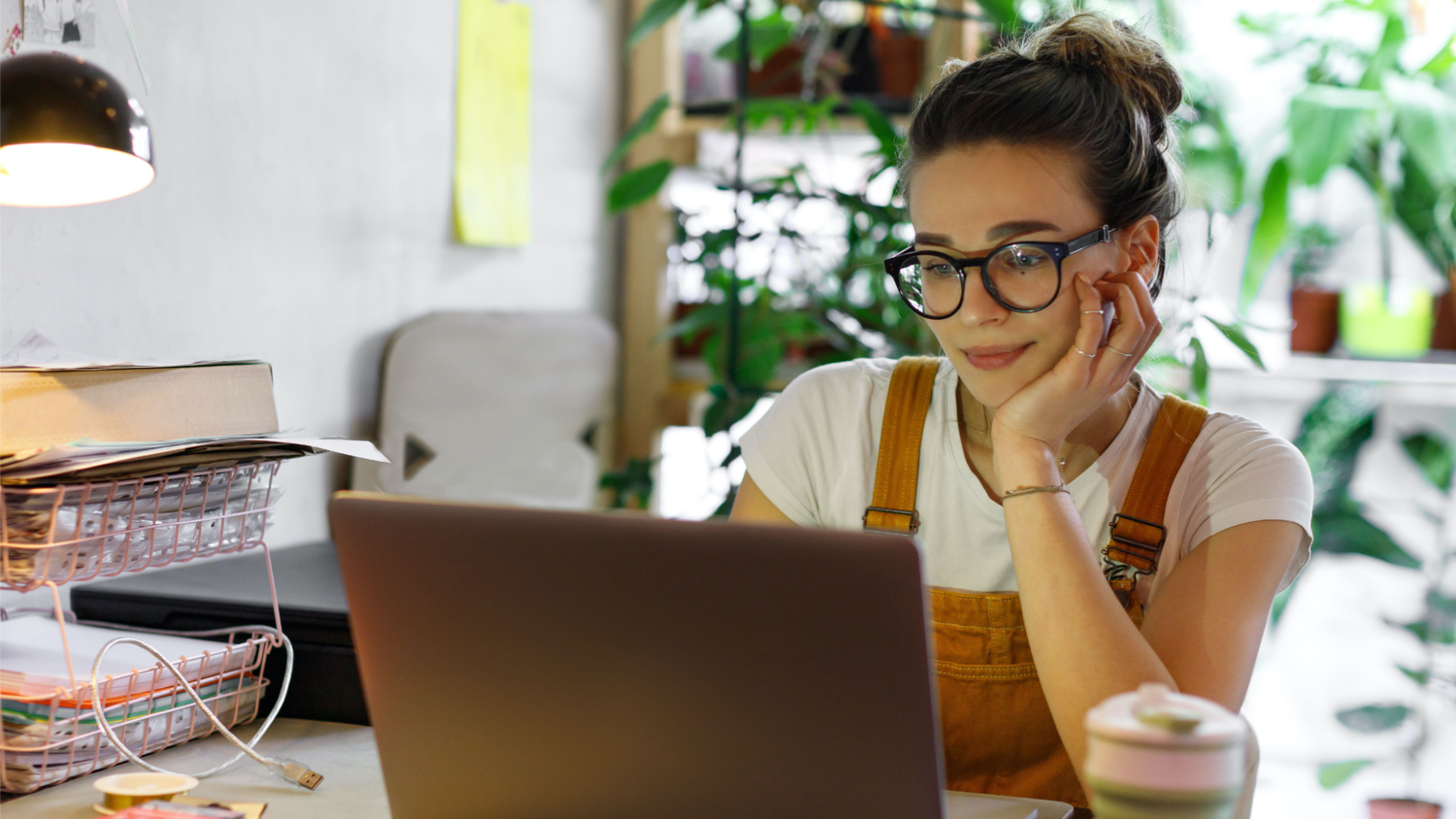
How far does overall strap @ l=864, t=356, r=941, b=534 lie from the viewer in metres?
1.05

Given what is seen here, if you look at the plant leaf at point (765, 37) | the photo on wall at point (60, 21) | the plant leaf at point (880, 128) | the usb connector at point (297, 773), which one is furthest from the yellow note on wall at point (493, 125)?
the usb connector at point (297, 773)

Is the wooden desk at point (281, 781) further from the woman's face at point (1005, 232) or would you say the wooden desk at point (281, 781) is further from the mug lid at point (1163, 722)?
the woman's face at point (1005, 232)

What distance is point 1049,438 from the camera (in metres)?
0.95

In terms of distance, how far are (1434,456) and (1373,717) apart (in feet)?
1.60

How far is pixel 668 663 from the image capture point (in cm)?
53

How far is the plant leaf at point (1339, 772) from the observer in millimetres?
2027

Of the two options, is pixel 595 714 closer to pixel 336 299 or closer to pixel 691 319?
pixel 336 299

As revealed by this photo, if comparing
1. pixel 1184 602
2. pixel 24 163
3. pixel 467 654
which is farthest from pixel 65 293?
pixel 1184 602

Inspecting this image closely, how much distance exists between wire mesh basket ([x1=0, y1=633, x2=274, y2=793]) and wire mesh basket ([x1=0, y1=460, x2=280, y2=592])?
8cm

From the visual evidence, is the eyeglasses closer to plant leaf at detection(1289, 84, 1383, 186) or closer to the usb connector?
the usb connector

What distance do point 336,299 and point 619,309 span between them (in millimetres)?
886

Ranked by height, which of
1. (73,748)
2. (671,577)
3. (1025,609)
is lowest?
(73,748)

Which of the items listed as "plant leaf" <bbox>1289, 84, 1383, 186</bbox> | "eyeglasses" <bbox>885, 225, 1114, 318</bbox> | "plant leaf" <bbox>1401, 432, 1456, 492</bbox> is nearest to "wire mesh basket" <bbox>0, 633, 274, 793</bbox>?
"eyeglasses" <bbox>885, 225, 1114, 318</bbox>

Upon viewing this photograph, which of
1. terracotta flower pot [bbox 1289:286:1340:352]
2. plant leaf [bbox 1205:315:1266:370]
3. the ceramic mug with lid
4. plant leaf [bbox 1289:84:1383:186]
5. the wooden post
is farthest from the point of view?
the wooden post
